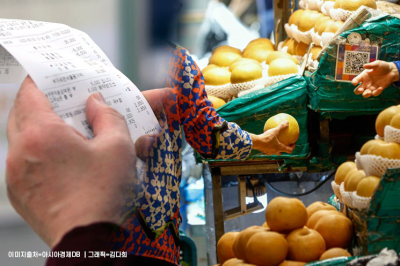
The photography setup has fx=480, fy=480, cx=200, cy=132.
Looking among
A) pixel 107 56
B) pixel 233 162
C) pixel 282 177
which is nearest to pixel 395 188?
pixel 107 56

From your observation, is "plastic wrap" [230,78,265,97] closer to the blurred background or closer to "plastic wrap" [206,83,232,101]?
"plastic wrap" [206,83,232,101]

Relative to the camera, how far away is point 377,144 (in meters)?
0.88

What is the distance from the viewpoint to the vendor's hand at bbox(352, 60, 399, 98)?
994mm

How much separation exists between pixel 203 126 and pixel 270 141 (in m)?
0.39

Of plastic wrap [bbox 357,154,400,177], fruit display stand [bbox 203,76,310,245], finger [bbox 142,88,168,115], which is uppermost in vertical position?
finger [bbox 142,88,168,115]

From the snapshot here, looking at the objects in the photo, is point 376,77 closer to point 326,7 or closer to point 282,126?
point 282,126

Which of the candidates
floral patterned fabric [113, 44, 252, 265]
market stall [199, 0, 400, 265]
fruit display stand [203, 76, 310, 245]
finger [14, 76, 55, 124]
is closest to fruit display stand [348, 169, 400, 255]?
market stall [199, 0, 400, 265]

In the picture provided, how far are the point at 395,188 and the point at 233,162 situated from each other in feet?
4.15

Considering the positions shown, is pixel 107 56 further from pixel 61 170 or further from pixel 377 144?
pixel 377 144

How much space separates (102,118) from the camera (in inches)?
20.3

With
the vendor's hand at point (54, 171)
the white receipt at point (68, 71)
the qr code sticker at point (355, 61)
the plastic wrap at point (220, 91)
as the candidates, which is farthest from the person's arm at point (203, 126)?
the plastic wrap at point (220, 91)

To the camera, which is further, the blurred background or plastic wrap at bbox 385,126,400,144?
plastic wrap at bbox 385,126,400,144

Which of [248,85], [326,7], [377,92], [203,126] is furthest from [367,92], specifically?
[326,7]

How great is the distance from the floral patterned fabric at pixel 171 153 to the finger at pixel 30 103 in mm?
136
